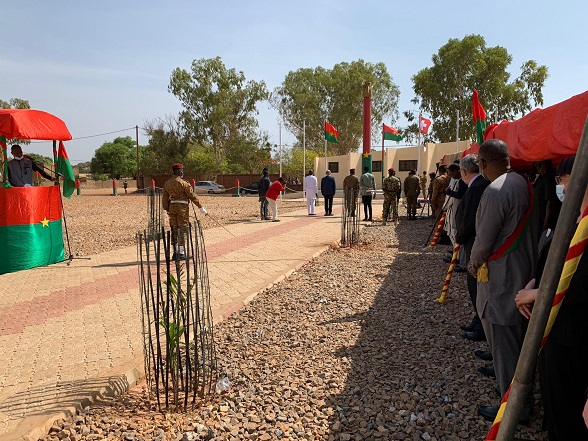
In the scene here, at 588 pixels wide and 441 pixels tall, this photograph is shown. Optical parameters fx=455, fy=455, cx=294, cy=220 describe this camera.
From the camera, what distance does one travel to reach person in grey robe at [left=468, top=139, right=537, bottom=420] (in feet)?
8.93

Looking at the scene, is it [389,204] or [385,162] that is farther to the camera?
[385,162]

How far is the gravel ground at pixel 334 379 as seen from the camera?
2830 mm

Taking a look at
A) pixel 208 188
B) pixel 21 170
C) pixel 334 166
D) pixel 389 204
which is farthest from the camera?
pixel 334 166

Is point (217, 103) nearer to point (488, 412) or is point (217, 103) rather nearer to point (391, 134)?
point (391, 134)

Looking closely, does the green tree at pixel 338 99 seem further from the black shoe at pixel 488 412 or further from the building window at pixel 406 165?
the black shoe at pixel 488 412

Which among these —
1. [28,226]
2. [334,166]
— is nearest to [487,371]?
[28,226]

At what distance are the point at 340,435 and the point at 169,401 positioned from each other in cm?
124

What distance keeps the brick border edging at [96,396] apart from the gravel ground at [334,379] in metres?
0.06

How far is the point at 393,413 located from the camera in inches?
117

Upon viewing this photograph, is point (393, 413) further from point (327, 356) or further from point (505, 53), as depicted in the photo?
point (505, 53)

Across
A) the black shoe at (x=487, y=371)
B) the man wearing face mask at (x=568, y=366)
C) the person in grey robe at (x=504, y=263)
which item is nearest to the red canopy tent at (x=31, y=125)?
the person in grey robe at (x=504, y=263)

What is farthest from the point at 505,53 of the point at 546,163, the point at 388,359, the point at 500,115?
the point at 388,359

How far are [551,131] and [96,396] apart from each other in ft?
14.2

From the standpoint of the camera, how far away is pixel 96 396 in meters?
3.25
